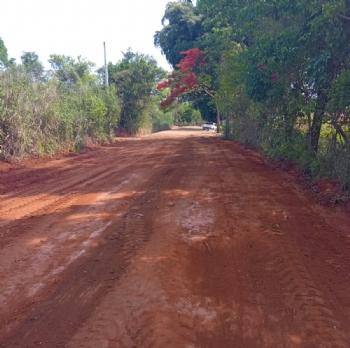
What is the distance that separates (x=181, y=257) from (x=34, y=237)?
7.35 feet

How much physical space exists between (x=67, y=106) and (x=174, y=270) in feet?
46.8

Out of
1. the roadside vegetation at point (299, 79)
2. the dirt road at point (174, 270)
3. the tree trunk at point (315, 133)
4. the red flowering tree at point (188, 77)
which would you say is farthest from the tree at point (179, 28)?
the dirt road at point (174, 270)

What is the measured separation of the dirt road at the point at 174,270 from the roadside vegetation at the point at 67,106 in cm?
505

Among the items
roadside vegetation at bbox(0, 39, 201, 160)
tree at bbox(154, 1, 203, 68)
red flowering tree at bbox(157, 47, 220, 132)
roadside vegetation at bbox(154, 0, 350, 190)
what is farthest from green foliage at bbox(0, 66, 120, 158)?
tree at bbox(154, 1, 203, 68)

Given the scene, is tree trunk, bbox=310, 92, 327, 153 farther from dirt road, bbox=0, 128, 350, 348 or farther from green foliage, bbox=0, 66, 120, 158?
green foliage, bbox=0, 66, 120, 158

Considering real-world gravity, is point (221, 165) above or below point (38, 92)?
below

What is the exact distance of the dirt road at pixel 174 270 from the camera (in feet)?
9.87

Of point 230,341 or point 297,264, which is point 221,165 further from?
point 230,341

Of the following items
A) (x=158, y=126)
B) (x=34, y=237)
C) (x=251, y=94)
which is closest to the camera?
(x=34, y=237)

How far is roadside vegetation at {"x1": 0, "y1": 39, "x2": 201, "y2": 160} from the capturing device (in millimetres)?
12047

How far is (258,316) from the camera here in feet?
10.5

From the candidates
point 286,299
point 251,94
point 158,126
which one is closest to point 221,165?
point 251,94

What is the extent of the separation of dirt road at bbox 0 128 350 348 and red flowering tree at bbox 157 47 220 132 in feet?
71.1

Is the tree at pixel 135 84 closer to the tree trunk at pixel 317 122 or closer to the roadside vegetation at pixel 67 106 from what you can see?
the roadside vegetation at pixel 67 106
